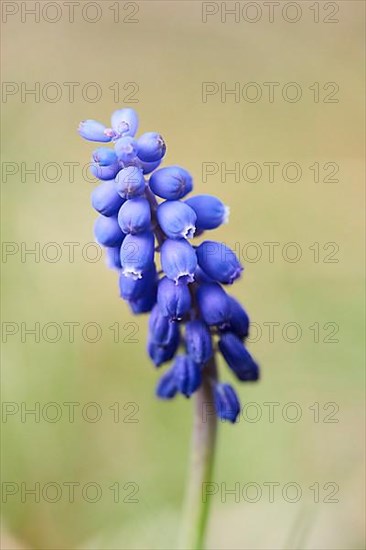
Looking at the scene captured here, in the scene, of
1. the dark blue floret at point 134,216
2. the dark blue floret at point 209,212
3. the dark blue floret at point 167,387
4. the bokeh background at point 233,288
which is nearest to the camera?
the dark blue floret at point 134,216

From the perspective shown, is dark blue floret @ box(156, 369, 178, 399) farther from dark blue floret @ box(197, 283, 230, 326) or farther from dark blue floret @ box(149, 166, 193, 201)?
dark blue floret @ box(149, 166, 193, 201)

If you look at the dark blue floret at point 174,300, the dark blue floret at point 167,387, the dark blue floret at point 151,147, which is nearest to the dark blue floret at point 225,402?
the dark blue floret at point 167,387

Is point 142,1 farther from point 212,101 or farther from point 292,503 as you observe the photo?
point 292,503

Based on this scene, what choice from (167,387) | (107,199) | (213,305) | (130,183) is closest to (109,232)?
(107,199)

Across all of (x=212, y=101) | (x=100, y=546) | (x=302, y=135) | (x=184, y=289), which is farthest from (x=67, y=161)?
(x=184, y=289)

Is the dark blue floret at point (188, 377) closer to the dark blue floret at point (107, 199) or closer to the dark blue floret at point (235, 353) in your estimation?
the dark blue floret at point (235, 353)

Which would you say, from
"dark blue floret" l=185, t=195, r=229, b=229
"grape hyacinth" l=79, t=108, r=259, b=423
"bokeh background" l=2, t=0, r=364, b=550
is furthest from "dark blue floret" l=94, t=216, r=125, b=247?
"bokeh background" l=2, t=0, r=364, b=550
